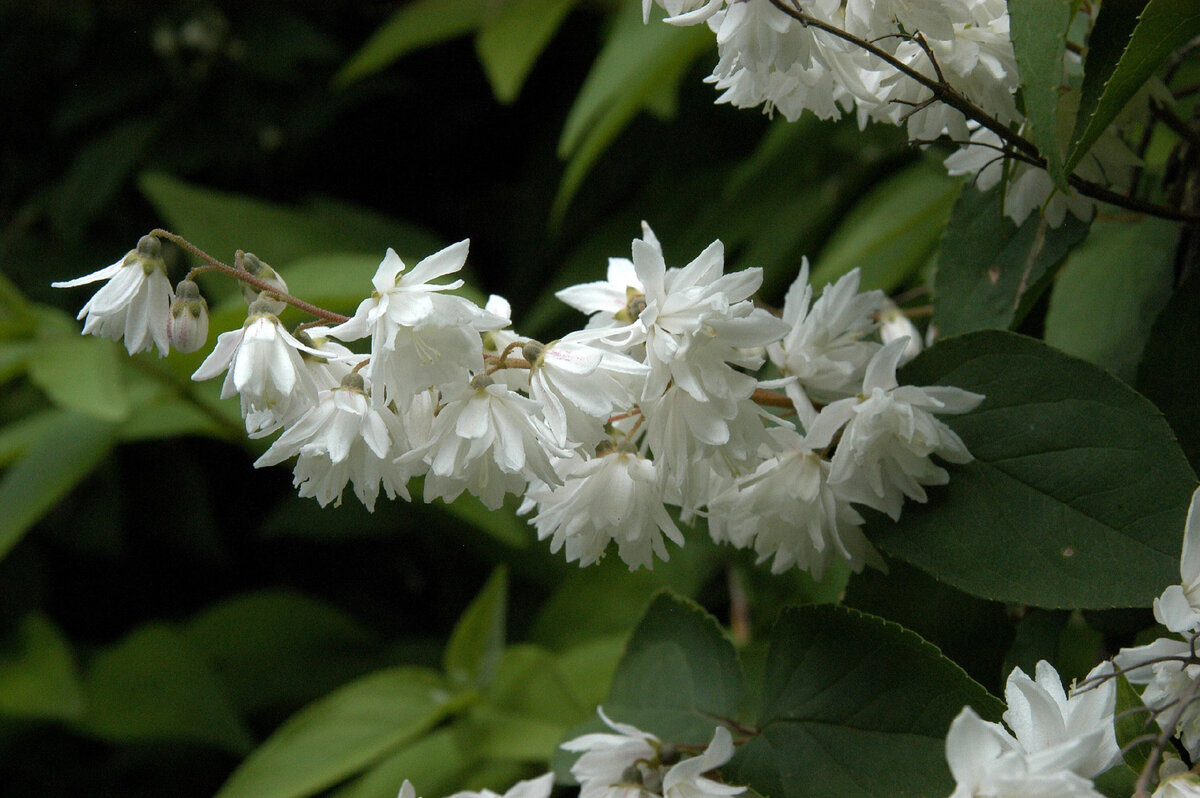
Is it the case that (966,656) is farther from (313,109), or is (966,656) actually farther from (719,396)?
(313,109)

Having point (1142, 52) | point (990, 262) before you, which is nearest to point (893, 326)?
point (990, 262)

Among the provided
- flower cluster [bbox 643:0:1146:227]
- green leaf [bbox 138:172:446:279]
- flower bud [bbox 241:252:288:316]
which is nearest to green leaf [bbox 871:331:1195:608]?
flower cluster [bbox 643:0:1146:227]

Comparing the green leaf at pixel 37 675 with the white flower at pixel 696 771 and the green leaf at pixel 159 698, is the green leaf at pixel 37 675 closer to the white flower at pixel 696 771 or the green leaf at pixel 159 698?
the green leaf at pixel 159 698

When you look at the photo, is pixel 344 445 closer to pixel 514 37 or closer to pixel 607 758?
pixel 607 758

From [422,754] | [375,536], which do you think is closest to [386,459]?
[422,754]

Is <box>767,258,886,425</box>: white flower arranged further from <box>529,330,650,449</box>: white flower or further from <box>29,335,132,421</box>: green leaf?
<box>29,335,132,421</box>: green leaf
